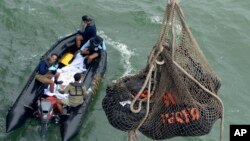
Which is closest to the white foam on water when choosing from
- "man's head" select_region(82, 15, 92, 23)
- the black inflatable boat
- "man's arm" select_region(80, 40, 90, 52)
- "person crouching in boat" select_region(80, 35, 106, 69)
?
"person crouching in boat" select_region(80, 35, 106, 69)

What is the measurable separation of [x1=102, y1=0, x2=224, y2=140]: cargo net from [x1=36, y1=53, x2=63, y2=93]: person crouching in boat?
4548 mm

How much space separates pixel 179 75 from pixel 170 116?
0.67 m

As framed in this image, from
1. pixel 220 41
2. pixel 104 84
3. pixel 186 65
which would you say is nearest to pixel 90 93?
pixel 104 84

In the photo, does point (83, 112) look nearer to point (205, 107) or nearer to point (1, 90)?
point (1, 90)

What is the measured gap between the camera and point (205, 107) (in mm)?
7641

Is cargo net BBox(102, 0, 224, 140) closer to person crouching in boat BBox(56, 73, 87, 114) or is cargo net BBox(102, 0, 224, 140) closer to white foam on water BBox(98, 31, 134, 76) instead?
person crouching in boat BBox(56, 73, 87, 114)

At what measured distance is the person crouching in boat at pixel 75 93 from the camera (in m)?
11.6

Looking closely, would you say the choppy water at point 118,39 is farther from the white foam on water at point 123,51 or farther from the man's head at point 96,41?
the man's head at point 96,41

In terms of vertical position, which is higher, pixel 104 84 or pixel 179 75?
pixel 179 75

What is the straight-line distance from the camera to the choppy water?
13.1 m

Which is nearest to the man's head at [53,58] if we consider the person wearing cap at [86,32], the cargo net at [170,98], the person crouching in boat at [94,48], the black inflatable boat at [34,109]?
the black inflatable boat at [34,109]

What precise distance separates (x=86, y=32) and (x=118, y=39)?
2479 mm

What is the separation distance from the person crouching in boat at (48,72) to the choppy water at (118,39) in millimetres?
1185

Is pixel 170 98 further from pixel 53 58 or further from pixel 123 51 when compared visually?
pixel 123 51
